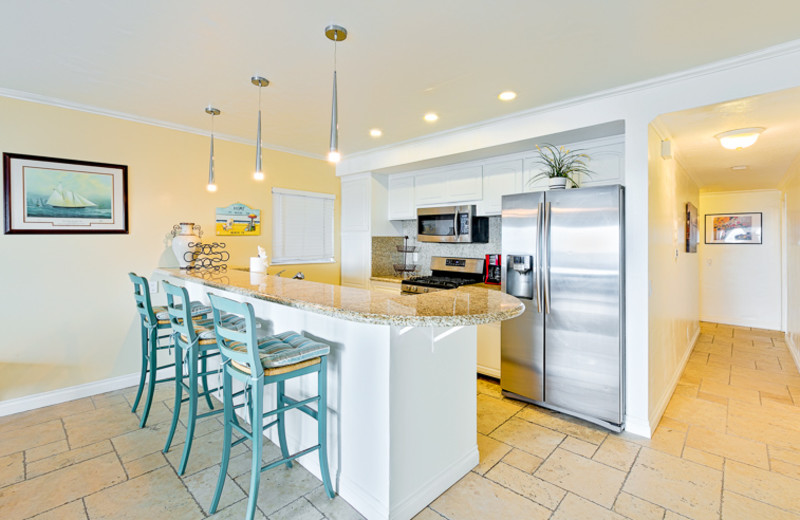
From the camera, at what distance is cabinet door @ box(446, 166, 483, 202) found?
12.8ft

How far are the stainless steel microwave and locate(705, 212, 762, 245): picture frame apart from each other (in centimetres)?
448

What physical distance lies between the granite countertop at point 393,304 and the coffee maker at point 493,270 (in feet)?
5.84

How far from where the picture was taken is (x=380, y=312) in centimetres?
151

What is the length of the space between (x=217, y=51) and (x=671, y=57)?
8.51 feet

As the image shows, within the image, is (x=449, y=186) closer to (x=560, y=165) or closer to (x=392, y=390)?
(x=560, y=165)

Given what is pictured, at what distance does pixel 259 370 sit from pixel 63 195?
2713 mm

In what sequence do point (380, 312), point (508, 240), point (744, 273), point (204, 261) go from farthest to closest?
point (744, 273) → point (204, 261) → point (508, 240) → point (380, 312)

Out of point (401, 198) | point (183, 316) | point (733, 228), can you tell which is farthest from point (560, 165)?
point (733, 228)

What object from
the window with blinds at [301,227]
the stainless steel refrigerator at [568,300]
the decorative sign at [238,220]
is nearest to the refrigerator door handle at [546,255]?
the stainless steel refrigerator at [568,300]

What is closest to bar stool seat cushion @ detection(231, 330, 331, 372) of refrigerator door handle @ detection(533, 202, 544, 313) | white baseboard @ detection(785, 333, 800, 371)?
refrigerator door handle @ detection(533, 202, 544, 313)

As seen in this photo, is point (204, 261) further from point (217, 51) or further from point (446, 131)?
point (446, 131)

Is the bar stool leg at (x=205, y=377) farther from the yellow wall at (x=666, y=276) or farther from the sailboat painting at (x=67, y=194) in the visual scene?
the yellow wall at (x=666, y=276)

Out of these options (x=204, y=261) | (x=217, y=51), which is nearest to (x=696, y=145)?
(x=217, y=51)

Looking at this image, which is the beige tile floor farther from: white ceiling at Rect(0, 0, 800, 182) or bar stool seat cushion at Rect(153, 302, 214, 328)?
white ceiling at Rect(0, 0, 800, 182)
